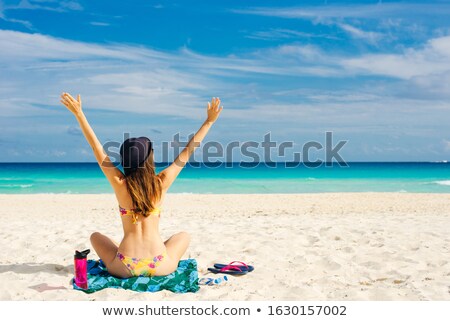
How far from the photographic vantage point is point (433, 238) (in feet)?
24.3

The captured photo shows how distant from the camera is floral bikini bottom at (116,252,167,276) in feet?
15.5

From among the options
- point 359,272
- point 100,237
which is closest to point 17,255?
point 100,237

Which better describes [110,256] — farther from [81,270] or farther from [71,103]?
[71,103]

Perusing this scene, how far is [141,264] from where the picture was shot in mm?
4746

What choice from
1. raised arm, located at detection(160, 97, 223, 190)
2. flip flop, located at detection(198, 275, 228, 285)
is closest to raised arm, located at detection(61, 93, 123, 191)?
raised arm, located at detection(160, 97, 223, 190)

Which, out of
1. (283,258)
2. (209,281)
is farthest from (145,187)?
(283,258)

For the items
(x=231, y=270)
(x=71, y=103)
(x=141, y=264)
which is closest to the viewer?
(x=71, y=103)

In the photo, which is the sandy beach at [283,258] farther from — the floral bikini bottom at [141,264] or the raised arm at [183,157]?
the raised arm at [183,157]

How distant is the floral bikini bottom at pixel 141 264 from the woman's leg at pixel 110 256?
0.20ft

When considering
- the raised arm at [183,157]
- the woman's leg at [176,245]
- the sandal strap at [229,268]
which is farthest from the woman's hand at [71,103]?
the sandal strap at [229,268]

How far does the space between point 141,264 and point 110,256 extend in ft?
1.29

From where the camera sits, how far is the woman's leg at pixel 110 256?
15.8 feet

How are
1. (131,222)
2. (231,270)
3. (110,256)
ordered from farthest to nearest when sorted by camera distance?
(231,270) → (110,256) → (131,222)

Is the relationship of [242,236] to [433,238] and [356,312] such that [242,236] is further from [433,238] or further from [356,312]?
[356,312]
